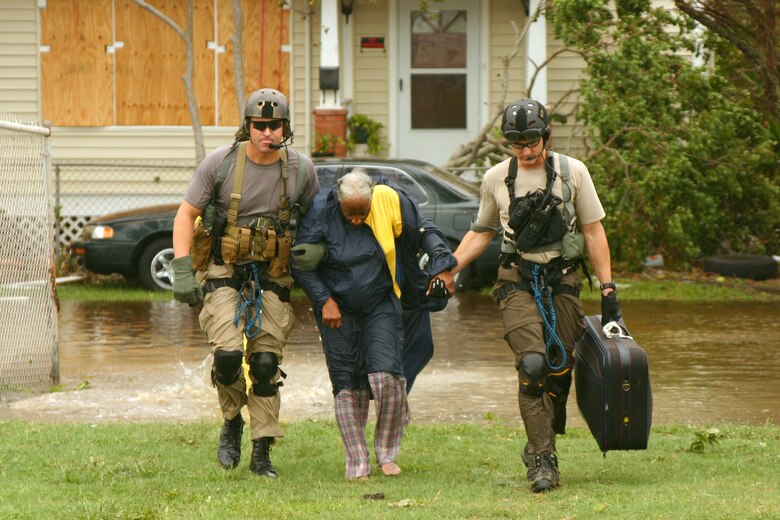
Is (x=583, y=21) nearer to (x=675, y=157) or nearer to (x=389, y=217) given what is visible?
(x=675, y=157)

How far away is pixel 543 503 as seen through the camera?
19.5 feet

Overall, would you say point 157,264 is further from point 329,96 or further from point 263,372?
point 263,372

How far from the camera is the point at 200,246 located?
6809 millimetres

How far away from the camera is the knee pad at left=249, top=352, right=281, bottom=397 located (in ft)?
22.2

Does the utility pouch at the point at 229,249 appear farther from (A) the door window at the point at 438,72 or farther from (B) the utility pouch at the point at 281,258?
(A) the door window at the point at 438,72

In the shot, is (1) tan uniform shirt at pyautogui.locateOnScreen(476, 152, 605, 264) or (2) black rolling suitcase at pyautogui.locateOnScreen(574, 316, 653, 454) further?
(1) tan uniform shirt at pyautogui.locateOnScreen(476, 152, 605, 264)

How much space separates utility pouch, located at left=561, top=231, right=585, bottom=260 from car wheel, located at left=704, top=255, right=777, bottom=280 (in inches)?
416

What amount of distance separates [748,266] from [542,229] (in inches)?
422

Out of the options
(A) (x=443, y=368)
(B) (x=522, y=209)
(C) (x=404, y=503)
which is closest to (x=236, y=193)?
(B) (x=522, y=209)

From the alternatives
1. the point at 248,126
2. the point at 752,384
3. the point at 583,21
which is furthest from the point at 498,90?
the point at 248,126

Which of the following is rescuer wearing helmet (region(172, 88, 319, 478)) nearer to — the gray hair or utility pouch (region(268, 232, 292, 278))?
utility pouch (region(268, 232, 292, 278))

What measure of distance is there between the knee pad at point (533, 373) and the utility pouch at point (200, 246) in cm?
169

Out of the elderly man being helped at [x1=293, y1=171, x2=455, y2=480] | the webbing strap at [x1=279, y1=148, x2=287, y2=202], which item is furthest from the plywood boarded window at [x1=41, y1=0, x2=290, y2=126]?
the elderly man being helped at [x1=293, y1=171, x2=455, y2=480]

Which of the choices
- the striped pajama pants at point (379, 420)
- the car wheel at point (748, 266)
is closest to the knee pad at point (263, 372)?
the striped pajama pants at point (379, 420)
